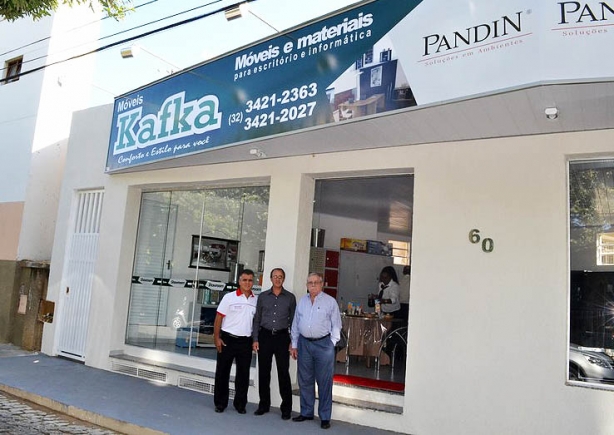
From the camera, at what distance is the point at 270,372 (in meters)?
6.80

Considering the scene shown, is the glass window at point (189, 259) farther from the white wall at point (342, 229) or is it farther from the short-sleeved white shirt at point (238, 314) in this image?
the white wall at point (342, 229)

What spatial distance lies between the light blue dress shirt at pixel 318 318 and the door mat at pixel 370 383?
0.95m

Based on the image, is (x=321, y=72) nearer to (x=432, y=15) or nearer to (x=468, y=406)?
(x=432, y=15)

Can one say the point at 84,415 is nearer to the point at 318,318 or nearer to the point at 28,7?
the point at 318,318

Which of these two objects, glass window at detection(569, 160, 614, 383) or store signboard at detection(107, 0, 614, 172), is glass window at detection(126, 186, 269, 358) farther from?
glass window at detection(569, 160, 614, 383)

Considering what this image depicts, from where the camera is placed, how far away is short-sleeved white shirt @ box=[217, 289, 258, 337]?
22.3 feet

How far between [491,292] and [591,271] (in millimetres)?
969

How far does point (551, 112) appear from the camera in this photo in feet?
15.0

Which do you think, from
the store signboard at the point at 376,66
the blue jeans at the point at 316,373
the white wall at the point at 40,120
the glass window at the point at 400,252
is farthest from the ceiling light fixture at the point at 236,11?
the glass window at the point at 400,252

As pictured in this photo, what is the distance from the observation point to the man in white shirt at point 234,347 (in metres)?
6.75

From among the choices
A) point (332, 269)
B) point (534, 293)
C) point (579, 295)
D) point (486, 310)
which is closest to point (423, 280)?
point (486, 310)

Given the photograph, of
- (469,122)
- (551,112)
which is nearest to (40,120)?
(469,122)

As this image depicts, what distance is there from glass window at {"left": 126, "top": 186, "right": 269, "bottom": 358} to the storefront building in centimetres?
7

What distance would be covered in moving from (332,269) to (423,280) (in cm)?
458
